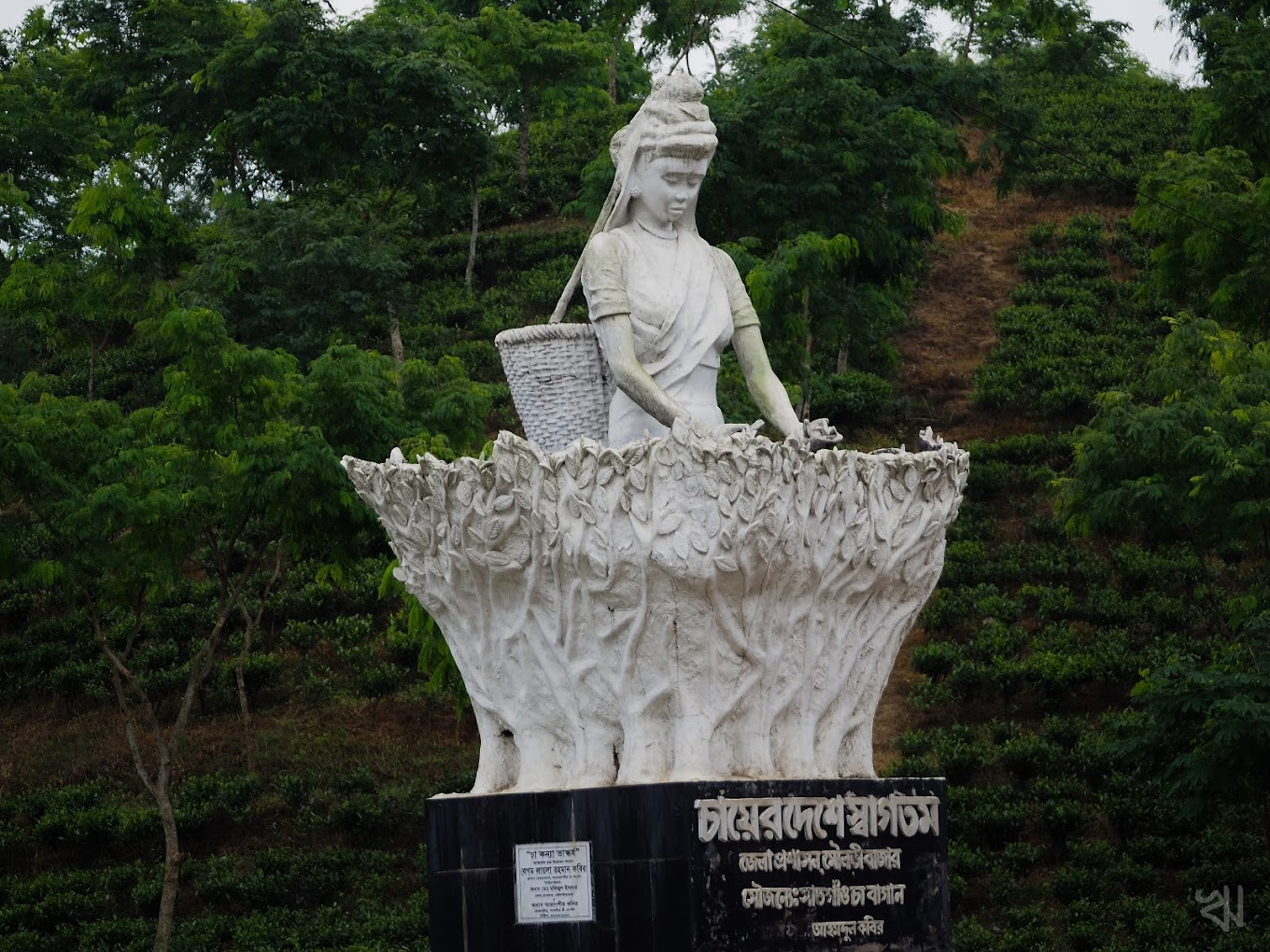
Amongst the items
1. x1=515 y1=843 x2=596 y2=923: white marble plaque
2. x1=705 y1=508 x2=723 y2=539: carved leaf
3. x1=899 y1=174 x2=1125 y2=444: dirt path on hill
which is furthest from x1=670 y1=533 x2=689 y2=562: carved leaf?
x1=899 y1=174 x2=1125 y2=444: dirt path on hill

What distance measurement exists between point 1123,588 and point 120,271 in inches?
542

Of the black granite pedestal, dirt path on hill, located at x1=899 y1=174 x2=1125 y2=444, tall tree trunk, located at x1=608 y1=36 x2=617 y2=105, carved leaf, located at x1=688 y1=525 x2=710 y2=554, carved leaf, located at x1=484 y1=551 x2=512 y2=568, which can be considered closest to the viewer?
the black granite pedestal

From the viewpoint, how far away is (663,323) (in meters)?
11.5

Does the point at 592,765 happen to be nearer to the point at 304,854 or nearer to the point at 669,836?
the point at 669,836

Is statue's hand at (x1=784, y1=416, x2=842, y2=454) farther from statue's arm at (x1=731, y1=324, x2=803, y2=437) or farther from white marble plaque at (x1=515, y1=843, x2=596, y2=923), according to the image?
white marble plaque at (x1=515, y1=843, x2=596, y2=923)

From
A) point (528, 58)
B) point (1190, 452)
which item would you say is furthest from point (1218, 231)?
point (528, 58)

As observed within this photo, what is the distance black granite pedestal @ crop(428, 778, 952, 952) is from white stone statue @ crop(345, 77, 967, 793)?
9.6 inches

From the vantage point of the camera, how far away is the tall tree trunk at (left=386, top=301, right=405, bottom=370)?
98.9 ft

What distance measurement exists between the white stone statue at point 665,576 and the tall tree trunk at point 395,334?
727 inches

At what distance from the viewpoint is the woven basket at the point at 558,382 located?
11523mm

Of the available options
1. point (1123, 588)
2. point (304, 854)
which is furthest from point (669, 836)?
point (1123, 588)

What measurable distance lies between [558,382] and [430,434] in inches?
281

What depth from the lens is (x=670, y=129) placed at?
1147 cm

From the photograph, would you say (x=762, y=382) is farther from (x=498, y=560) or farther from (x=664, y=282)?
(x=498, y=560)
